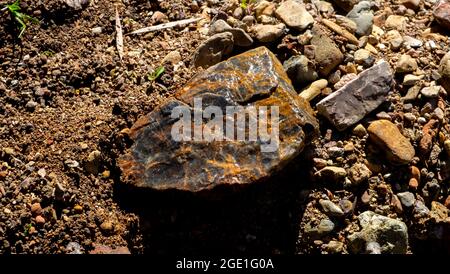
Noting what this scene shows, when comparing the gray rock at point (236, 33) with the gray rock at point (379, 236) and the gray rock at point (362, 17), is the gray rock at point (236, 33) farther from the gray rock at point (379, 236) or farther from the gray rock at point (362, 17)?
the gray rock at point (379, 236)

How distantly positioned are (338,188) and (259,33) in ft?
3.66

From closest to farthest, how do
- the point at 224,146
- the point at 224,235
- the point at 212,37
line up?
the point at 224,146 < the point at 224,235 < the point at 212,37

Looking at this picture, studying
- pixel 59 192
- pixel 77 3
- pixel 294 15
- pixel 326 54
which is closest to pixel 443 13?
pixel 326 54

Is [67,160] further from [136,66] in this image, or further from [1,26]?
[1,26]

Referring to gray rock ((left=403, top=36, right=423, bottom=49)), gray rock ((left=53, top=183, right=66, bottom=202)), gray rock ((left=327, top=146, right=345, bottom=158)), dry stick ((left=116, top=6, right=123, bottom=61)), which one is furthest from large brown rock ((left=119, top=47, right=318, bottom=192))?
gray rock ((left=403, top=36, right=423, bottom=49))

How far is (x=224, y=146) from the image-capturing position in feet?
10.4

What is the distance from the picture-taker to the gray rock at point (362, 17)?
388 cm

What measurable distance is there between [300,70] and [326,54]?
0.71 ft

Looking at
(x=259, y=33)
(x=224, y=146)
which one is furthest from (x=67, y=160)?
(x=259, y=33)

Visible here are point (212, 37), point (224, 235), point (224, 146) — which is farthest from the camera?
point (212, 37)

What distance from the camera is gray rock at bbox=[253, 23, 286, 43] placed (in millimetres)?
3664

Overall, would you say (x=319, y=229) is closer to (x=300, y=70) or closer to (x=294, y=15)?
(x=300, y=70)

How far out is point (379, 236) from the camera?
11.2ft

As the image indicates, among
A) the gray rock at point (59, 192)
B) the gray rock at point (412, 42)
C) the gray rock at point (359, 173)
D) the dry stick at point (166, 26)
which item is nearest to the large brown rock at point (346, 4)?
the gray rock at point (412, 42)
